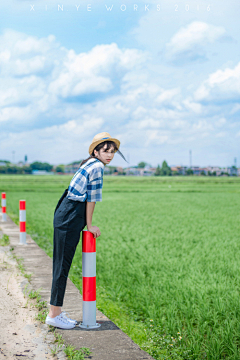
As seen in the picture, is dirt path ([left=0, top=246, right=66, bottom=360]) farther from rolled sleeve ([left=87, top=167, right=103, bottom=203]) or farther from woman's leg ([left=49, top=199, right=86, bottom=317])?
rolled sleeve ([left=87, top=167, right=103, bottom=203])

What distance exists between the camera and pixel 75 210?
124 inches

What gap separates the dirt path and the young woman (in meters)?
0.19

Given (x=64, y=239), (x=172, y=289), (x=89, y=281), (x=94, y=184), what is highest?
(x=94, y=184)

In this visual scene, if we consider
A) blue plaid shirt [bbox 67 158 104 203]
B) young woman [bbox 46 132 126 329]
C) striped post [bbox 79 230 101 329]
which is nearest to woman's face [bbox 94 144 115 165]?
young woman [bbox 46 132 126 329]

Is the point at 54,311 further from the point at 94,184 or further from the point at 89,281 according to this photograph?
the point at 94,184

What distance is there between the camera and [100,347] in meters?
2.91

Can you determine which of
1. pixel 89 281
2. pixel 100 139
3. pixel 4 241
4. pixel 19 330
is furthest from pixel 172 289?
pixel 4 241

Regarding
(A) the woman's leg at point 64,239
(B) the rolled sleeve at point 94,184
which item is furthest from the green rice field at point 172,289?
(B) the rolled sleeve at point 94,184

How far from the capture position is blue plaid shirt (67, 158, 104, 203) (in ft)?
10.2

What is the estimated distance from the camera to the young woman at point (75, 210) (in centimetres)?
314

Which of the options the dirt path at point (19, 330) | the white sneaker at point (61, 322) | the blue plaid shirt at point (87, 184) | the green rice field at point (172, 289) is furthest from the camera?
the green rice field at point (172, 289)

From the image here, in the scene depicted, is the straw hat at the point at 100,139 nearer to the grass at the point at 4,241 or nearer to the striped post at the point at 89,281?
the striped post at the point at 89,281

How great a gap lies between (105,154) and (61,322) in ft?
5.18

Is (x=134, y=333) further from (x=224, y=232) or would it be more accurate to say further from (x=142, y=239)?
(x=224, y=232)
